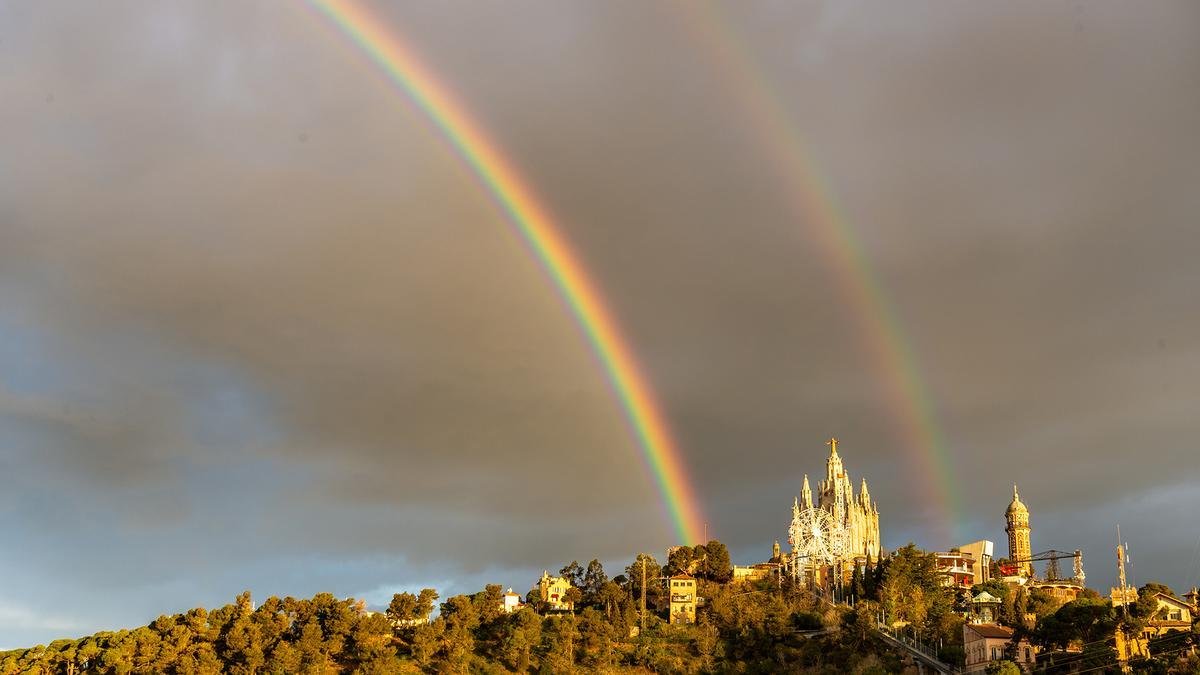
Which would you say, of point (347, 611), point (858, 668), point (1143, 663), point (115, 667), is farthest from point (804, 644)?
point (115, 667)

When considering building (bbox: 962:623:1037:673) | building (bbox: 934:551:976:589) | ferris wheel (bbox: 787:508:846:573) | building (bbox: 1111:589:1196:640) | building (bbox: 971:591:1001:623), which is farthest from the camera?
building (bbox: 934:551:976:589)

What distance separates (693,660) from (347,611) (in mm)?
35874

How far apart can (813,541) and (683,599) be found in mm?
20755

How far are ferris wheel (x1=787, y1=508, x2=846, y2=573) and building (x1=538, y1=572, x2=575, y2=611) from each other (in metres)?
31.9

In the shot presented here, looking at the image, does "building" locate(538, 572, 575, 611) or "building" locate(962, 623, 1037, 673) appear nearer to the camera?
"building" locate(962, 623, 1037, 673)

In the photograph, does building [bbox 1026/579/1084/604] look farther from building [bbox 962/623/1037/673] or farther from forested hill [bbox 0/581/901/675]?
forested hill [bbox 0/581/901/675]

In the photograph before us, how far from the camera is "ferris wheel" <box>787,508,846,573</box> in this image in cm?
14912

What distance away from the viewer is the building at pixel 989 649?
328ft

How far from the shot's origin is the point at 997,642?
4060 inches

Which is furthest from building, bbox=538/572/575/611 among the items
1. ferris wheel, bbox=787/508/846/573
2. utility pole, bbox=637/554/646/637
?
ferris wheel, bbox=787/508/846/573

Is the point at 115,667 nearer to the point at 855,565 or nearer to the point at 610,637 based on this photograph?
the point at 610,637

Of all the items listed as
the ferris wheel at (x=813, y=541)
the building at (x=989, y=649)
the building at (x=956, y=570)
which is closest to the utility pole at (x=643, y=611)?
the ferris wheel at (x=813, y=541)

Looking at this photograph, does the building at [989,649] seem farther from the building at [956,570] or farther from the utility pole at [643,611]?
the building at [956,570]

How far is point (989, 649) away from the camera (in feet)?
336
